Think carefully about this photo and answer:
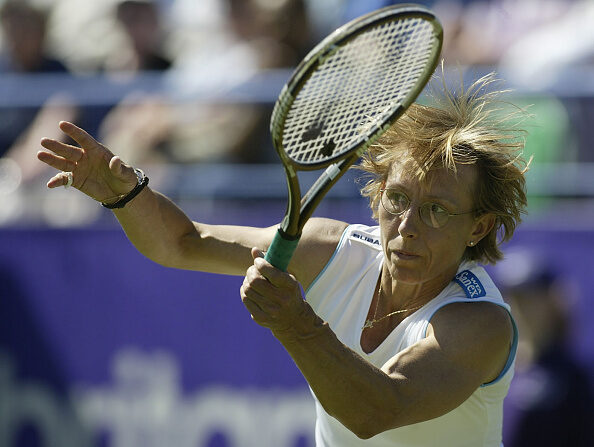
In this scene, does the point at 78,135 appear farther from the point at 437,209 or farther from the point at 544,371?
the point at 544,371

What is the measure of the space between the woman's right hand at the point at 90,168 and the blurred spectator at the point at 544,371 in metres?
2.31

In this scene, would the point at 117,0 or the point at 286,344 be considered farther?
the point at 117,0

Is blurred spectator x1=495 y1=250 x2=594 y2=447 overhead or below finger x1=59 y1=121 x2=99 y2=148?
below

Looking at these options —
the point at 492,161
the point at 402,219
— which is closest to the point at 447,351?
the point at 402,219

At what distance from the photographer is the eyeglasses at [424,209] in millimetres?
2713

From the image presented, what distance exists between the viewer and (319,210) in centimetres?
497

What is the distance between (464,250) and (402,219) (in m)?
0.32

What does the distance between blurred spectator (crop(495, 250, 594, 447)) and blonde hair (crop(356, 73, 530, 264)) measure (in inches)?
64.6

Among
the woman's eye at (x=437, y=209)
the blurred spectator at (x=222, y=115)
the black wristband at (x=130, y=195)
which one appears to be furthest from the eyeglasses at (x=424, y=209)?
the blurred spectator at (x=222, y=115)

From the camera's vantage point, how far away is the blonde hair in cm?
274

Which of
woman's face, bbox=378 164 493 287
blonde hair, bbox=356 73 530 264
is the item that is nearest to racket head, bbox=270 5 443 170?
blonde hair, bbox=356 73 530 264

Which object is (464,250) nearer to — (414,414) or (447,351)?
(447,351)

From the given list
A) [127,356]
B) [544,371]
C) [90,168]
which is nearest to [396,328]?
[90,168]

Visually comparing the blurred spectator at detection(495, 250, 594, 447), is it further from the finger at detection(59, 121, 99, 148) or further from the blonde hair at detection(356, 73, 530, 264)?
the finger at detection(59, 121, 99, 148)
